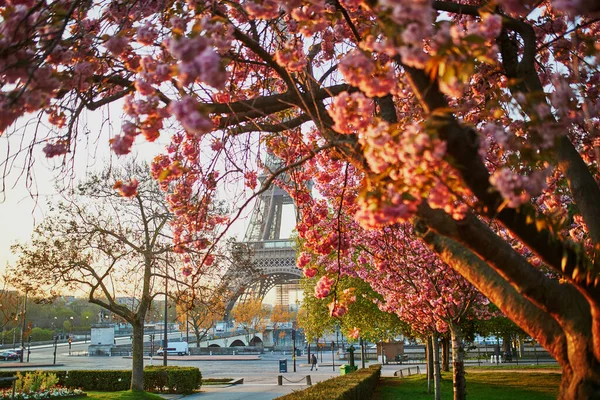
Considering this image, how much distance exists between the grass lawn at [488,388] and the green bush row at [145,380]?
7.33 metres

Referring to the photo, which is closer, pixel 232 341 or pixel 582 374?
pixel 582 374

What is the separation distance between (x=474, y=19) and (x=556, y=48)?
95 centimetres

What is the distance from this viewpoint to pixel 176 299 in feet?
52.4

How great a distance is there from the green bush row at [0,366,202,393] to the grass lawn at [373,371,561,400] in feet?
24.1

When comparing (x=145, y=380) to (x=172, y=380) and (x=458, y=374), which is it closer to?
(x=172, y=380)

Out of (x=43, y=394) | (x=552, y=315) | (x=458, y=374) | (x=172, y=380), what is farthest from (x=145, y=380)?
(x=552, y=315)

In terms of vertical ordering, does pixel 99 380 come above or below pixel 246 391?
above

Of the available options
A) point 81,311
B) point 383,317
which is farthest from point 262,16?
point 81,311

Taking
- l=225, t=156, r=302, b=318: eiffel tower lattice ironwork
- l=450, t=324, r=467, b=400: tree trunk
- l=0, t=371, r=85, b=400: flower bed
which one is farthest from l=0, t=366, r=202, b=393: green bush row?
l=450, t=324, r=467, b=400: tree trunk

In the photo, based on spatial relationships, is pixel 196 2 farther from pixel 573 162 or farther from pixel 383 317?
pixel 383 317

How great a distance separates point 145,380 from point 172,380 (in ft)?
4.07

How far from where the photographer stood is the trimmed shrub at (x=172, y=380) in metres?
20.3

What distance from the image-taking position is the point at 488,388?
17.4 metres


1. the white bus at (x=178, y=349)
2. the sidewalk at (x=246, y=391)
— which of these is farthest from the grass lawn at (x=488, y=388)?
the white bus at (x=178, y=349)
